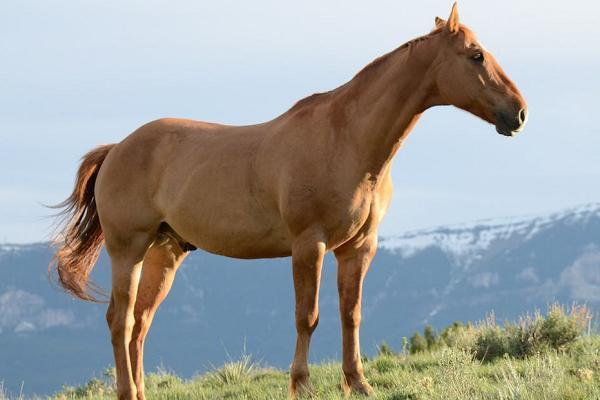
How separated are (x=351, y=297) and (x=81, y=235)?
3071 millimetres

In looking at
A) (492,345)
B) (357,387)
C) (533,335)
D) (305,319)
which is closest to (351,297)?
(305,319)

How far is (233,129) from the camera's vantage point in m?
9.35

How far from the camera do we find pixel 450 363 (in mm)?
7391

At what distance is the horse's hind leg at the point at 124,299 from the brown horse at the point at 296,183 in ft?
0.04

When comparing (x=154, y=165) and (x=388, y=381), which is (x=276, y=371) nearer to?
(x=388, y=381)

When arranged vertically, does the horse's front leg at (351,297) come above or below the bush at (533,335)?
above

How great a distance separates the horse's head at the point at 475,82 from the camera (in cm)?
789

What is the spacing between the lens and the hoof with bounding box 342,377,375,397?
8.40 meters

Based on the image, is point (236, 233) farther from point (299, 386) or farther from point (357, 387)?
point (357, 387)

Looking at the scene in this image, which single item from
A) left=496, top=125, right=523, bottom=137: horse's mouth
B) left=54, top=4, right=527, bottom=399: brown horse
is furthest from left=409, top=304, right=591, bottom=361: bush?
left=496, top=125, right=523, bottom=137: horse's mouth

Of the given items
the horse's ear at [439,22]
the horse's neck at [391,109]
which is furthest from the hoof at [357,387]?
the horse's ear at [439,22]

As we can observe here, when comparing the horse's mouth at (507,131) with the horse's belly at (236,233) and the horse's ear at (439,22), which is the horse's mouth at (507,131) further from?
the horse's belly at (236,233)

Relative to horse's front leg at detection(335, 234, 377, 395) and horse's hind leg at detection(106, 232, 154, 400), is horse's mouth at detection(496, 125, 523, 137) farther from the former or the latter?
horse's hind leg at detection(106, 232, 154, 400)

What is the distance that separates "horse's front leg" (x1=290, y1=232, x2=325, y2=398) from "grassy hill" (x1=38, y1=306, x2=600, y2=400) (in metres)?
0.19
